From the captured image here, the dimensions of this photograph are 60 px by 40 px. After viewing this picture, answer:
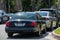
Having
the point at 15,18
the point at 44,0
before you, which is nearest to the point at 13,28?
the point at 15,18

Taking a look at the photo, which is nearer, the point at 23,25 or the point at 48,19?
the point at 23,25

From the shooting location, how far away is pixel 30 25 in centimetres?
1485

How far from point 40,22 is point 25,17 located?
130 centimetres

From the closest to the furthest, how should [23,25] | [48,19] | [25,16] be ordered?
[23,25] → [25,16] → [48,19]

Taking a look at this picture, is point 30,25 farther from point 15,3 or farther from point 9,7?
point 15,3

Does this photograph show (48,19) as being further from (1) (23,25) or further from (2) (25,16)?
(1) (23,25)

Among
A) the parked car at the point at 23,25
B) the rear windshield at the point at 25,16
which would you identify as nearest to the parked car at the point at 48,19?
the rear windshield at the point at 25,16

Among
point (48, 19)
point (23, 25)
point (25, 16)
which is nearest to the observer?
point (23, 25)

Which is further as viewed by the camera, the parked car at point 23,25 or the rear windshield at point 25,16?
the rear windshield at point 25,16

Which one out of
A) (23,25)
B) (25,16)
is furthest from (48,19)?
(23,25)

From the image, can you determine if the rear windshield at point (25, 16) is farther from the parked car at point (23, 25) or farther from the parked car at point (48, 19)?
the parked car at point (48, 19)

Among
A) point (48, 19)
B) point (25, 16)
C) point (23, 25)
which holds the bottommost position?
point (48, 19)

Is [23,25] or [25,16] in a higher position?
[25,16]

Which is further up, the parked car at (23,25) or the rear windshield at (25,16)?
the rear windshield at (25,16)
